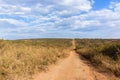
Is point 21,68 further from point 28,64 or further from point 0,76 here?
point 0,76

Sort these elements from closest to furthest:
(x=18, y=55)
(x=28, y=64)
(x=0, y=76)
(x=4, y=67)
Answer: (x=0, y=76) < (x=4, y=67) < (x=28, y=64) < (x=18, y=55)

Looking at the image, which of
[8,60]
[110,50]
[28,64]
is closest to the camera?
[8,60]

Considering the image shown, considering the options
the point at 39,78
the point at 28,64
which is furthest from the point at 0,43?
the point at 39,78

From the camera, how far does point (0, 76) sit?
12055 millimetres

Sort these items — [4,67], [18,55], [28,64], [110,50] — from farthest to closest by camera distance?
[110,50] → [18,55] → [28,64] → [4,67]

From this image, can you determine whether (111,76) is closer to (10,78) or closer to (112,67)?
(112,67)

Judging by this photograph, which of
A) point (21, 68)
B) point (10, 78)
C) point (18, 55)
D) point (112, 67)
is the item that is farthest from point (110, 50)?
point (10, 78)

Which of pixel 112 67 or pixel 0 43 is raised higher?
pixel 0 43

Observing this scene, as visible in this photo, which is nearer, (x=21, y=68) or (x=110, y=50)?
(x=21, y=68)

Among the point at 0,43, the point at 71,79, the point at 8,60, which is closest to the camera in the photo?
the point at 71,79

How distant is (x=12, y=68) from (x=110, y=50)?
14.4m

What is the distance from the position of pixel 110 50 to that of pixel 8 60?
14.0m

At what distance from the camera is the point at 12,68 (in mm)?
14203

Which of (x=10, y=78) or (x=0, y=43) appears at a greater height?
(x=0, y=43)
